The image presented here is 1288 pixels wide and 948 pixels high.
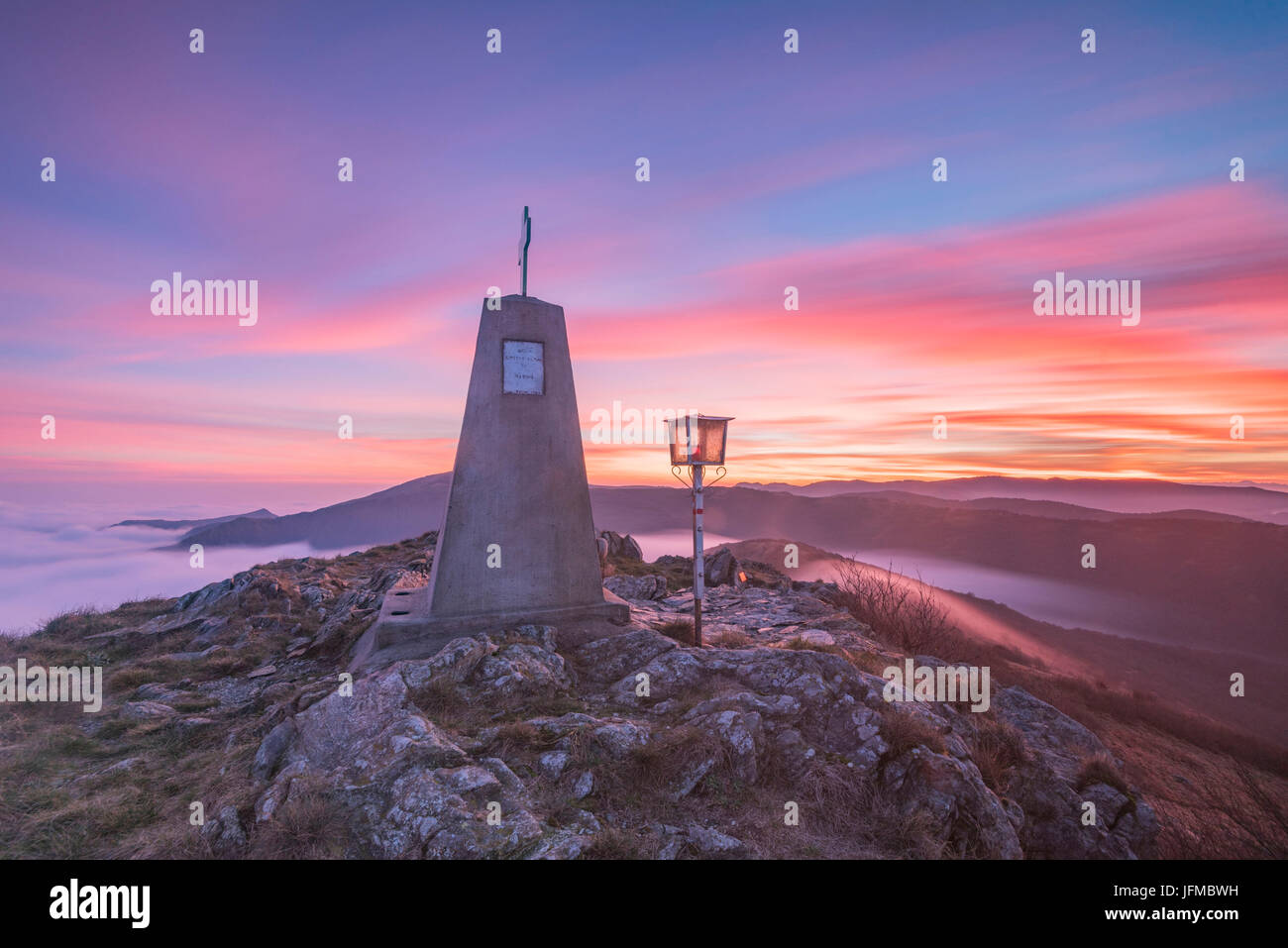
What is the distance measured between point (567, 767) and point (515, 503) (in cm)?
467

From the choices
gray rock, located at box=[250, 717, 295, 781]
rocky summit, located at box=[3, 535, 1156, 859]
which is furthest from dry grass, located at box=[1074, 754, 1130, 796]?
gray rock, located at box=[250, 717, 295, 781]

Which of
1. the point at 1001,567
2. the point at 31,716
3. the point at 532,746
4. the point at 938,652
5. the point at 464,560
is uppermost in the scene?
the point at 464,560

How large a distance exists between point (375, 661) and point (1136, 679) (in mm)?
41896

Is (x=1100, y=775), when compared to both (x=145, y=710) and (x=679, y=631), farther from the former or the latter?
(x=145, y=710)

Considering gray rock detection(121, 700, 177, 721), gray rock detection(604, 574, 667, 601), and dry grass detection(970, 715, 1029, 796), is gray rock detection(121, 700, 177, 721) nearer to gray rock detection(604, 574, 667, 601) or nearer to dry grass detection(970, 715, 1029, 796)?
gray rock detection(604, 574, 667, 601)

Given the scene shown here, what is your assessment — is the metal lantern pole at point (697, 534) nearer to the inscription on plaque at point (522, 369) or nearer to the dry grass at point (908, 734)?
the inscription on plaque at point (522, 369)

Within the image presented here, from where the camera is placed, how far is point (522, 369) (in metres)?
9.82

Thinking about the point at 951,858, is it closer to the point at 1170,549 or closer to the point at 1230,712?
the point at 1230,712

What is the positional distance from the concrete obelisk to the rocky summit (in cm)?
66

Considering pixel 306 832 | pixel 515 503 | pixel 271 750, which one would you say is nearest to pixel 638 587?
pixel 515 503

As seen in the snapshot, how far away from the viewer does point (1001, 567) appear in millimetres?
83500

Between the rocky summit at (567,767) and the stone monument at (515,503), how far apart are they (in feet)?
2.11

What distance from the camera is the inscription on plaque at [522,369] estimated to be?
9.74m
